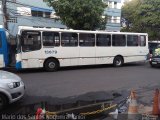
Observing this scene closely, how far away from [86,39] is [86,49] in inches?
26.3

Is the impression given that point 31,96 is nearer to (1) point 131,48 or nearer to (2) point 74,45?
(2) point 74,45

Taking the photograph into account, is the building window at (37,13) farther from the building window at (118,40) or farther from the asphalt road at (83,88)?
the asphalt road at (83,88)

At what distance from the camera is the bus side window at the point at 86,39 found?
1742 centimetres

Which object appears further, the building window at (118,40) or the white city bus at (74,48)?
the building window at (118,40)

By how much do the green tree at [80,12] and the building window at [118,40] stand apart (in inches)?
238

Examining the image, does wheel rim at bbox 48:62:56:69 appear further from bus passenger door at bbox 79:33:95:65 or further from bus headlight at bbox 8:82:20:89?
bus headlight at bbox 8:82:20:89

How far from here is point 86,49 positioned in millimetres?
17516

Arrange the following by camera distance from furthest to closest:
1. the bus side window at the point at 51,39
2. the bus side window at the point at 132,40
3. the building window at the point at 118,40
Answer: the bus side window at the point at 132,40 → the building window at the point at 118,40 → the bus side window at the point at 51,39

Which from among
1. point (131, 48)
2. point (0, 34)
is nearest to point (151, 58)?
point (131, 48)

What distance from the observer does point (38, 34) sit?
51.5ft

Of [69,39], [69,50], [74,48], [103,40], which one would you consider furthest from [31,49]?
[103,40]

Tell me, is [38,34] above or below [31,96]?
above

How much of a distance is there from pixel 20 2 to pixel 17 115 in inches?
1094

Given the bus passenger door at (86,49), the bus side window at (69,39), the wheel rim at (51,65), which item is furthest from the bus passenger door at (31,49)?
the bus passenger door at (86,49)
